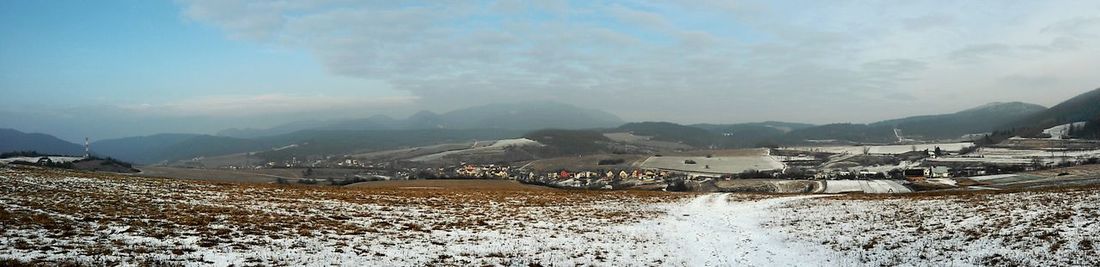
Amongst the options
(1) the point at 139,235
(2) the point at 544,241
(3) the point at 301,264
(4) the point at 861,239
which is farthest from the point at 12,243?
(4) the point at 861,239

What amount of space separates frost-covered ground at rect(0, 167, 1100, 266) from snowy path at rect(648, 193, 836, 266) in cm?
8

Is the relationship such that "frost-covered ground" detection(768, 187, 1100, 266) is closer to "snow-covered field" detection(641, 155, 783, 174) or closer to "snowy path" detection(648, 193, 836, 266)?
"snowy path" detection(648, 193, 836, 266)

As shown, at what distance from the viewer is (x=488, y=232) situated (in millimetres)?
21812

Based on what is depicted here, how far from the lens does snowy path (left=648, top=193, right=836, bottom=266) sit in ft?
56.1

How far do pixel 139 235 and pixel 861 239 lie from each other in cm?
2458

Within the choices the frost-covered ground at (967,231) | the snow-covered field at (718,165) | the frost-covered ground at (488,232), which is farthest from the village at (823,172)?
the frost-covered ground at (488,232)

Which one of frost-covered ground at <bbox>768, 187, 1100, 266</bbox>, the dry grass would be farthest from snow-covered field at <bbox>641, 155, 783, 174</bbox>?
the dry grass

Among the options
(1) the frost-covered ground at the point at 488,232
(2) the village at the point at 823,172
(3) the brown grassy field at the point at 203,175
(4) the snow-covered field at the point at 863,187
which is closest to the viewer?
(1) the frost-covered ground at the point at 488,232

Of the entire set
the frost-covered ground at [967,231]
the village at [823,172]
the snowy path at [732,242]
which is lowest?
the village at [823,172]

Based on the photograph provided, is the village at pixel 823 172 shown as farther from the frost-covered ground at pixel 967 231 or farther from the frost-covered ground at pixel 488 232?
the frost-covered ground at pixel 488 232

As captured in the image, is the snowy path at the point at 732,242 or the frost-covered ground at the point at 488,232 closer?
the frost-covered ground at the point at 488,232

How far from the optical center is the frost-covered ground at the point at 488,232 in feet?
48.6

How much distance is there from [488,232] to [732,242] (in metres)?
9.80

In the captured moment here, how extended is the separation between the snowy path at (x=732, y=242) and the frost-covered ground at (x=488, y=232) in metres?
0.08
